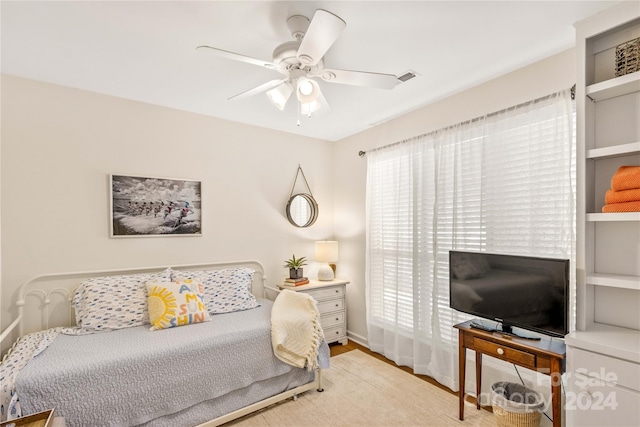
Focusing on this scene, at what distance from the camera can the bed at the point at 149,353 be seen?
1815mm

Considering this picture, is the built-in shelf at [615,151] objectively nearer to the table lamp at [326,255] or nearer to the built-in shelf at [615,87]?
the built-in shelf at [615,87]

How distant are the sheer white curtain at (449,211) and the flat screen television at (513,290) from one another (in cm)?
25

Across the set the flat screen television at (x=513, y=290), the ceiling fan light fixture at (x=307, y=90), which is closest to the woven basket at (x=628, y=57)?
the flat screen television at (x=513, y=290)

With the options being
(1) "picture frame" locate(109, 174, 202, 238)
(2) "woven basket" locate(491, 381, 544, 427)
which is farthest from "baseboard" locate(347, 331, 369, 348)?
(1) "picture frame" locate(109, 174, 202, 238)

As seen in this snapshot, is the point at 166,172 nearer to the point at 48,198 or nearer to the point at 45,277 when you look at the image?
the point at 48,198

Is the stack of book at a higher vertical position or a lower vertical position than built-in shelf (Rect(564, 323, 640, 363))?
lower

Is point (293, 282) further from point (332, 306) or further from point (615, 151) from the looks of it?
point (615, 151)

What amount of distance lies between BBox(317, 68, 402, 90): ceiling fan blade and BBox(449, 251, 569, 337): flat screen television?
138cm

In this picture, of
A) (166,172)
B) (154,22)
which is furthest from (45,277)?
(154,22)

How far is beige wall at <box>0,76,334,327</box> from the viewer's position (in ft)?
8.07

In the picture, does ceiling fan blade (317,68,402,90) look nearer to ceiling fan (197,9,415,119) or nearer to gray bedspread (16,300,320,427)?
ceiling fan (197,9,415,119)

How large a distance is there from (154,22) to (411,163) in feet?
7.70

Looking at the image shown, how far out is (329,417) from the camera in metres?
2.37

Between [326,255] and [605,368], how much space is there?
262 cm
